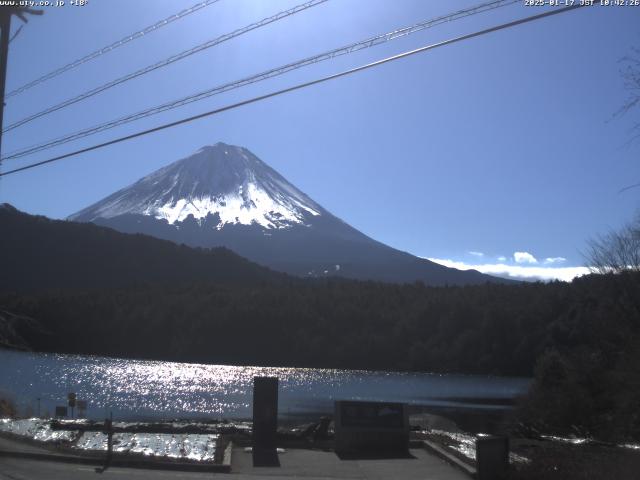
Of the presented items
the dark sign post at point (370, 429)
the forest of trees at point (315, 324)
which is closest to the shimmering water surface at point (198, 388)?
the forest of trees at point (315, 324)

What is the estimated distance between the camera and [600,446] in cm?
Result: 1496

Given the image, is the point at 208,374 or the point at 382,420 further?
the point at 208,374

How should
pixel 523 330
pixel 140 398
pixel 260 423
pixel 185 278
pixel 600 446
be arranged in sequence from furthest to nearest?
pixel 185 278
pixel 523 330
pixel 140 398
pixel 260 423
pixel 600 446

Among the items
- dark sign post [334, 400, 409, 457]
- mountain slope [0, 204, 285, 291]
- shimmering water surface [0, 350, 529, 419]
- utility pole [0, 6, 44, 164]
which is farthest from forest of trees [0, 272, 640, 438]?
utility pole [0, 6, 44, 164]

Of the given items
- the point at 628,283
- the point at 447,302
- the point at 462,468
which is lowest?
the point at 462,468

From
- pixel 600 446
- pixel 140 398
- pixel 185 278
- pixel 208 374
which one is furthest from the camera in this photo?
pixel 185 278

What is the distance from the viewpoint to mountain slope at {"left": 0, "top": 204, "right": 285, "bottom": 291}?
131 meters

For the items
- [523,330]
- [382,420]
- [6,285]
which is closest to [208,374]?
[523,330]

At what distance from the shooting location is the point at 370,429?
16375 mm

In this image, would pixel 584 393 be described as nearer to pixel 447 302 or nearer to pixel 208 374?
pixel 208 374

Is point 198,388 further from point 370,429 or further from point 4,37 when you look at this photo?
point 4,37

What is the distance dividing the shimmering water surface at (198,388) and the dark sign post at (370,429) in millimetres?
25665

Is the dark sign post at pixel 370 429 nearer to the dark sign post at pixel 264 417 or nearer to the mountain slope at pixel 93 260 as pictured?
the dark sign post at pixel 264 417

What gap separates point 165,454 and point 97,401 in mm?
39836
